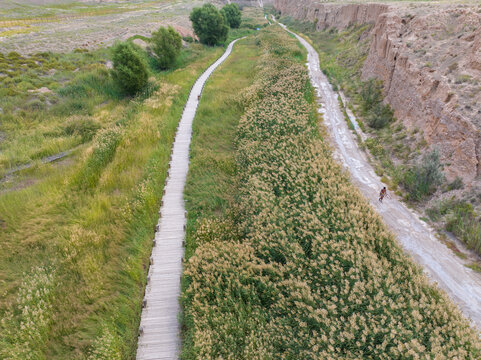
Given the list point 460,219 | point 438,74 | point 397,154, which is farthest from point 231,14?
point 460,219

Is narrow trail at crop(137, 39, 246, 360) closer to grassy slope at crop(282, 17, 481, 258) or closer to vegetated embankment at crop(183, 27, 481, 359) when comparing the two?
vegetated embankment at crop(183, 27, 481, 359)

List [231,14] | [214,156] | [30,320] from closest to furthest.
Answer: [30,320], [214,156], [231,14]

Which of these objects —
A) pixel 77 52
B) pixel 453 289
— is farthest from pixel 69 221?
pixel 77 52

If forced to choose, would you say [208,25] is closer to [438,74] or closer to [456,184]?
[438,74]

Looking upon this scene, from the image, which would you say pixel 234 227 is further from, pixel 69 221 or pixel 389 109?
pixel 389 109

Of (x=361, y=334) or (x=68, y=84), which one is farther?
(x=68, y=84)

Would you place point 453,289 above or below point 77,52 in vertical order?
below
